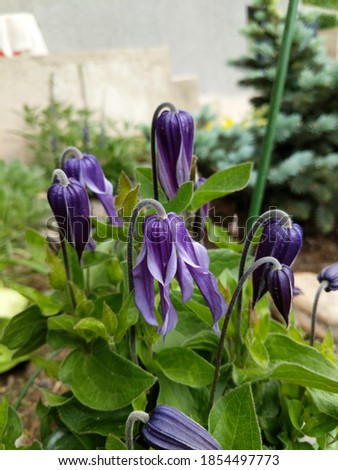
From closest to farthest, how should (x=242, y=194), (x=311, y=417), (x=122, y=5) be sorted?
(x=311, y=417) → (x=242, y=194) → (x=122, y=5)

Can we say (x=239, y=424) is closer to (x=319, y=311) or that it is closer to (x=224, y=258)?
(x=224, y=258)

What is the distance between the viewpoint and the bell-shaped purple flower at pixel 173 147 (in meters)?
0.81

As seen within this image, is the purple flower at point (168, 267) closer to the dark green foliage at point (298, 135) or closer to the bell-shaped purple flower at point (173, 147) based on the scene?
the bell-shaped purple flower at point (173, 147)

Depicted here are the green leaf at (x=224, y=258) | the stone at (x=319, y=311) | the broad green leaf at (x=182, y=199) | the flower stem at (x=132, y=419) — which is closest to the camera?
the flower stem at (x=132, y=419)

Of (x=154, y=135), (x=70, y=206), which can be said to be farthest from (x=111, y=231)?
(x=154, y=135)

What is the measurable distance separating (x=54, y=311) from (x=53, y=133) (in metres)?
2.05

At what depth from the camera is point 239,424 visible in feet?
2.33

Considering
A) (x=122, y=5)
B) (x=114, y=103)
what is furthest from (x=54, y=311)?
(x=122, y=5)

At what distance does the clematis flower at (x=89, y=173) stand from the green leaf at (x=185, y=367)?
26 centimetres

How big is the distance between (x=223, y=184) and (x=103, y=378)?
411 mm

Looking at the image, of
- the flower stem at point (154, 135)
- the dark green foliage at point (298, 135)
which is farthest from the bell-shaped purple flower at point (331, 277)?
the dark green foliage at point (298, 135)

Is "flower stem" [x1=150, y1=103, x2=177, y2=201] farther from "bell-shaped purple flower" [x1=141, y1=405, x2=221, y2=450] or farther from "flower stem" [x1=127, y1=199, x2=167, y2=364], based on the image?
"bell-shaped purple flower" [x1=141, y1=405, x2=221, y2=450]
